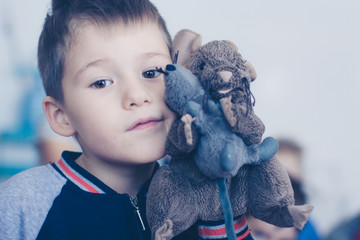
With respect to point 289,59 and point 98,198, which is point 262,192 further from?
point 289,59

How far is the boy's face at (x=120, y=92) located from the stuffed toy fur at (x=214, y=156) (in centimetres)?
10

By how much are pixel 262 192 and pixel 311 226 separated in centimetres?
92

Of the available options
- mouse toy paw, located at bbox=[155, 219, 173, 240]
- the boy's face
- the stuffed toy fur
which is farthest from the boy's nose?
mouse toy paw, located at bbox=[155, 219, 173, 240]

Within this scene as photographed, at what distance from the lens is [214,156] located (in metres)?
0.46

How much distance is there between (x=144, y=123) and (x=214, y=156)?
0.20 metres

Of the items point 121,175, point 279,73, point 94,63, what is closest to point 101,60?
point 94,63

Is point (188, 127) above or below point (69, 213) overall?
above

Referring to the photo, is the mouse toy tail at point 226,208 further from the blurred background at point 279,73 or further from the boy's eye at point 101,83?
the blurred background at point 279,73

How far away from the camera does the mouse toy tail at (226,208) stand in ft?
1.60

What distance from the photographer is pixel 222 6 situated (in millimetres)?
1376

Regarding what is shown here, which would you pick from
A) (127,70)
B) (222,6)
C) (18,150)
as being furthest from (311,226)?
(18,150)

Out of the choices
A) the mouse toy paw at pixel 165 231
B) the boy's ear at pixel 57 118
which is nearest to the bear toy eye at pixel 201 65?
the mouse toy paw at pixel 165 231

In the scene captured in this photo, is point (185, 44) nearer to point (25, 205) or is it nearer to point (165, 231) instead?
point (165, 231)

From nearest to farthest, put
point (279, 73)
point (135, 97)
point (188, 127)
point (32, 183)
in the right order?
point (188, 127) < point (135, 97) < point (32, 183) < point (279, 73)
